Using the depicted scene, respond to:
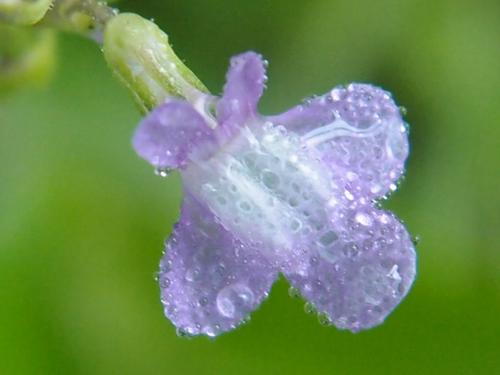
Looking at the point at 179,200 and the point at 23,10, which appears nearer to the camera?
the point at 23,10

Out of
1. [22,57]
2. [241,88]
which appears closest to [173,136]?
[241,88]

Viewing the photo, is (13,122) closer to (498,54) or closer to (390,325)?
(390,325)

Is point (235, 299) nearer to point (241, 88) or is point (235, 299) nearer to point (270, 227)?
point (270, 227)

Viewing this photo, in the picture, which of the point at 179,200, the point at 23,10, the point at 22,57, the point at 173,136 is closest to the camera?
the point at 173,136

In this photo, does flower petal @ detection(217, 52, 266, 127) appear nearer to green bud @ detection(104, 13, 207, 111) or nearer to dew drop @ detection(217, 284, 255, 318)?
green bud @ detection(104, 13, 207, 111)

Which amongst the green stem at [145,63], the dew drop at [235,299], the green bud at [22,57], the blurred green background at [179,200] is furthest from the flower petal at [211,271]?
the blurred green background at [179,200]

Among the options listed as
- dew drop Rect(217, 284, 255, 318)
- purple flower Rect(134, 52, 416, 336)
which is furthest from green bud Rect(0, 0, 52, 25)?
dew drop Rect(217, 284, 255, 318)

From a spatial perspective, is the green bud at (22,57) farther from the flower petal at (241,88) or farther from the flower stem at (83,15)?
the flower petal at (241,88)
